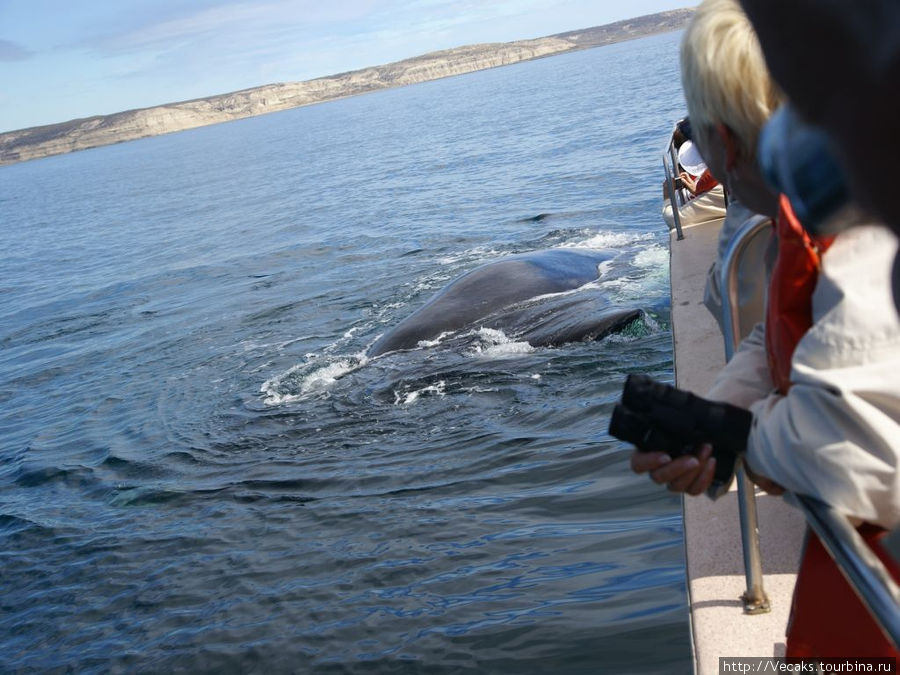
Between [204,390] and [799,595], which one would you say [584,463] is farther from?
[204,390]

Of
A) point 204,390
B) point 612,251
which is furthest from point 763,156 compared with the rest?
point 612,251

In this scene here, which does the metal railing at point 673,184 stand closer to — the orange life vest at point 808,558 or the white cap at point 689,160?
the white cap at point 689,160

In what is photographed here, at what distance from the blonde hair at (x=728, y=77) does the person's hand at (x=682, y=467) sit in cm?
66


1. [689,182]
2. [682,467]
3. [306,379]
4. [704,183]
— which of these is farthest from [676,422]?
[306,379]

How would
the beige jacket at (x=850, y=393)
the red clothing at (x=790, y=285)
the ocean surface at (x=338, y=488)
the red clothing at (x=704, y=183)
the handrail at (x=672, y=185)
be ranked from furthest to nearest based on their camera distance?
the red clothing at (x=704, y=183), the handrail at (x=672, y=185), the ocean surface at (x=338, y=488), the red clothing at (x=790, y=285), the beige jacket at (x=850, y=393)

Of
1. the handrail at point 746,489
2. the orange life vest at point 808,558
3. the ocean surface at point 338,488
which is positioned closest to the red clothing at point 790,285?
the orange life vest at point 808,558

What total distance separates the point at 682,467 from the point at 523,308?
790 centimetres

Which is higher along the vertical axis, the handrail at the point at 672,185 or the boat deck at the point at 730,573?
the handrail at the point at 672,185

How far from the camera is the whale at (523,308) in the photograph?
9203 mm

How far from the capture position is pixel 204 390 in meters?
11.1

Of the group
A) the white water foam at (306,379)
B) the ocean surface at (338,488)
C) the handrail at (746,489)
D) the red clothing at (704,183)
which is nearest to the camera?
the handrail at (746,489)

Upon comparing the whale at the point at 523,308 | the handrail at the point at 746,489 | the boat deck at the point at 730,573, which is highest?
the handrail at the point at 746,489

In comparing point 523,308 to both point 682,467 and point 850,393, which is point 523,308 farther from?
point 850,393

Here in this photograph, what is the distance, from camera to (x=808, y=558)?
207 centimetres
